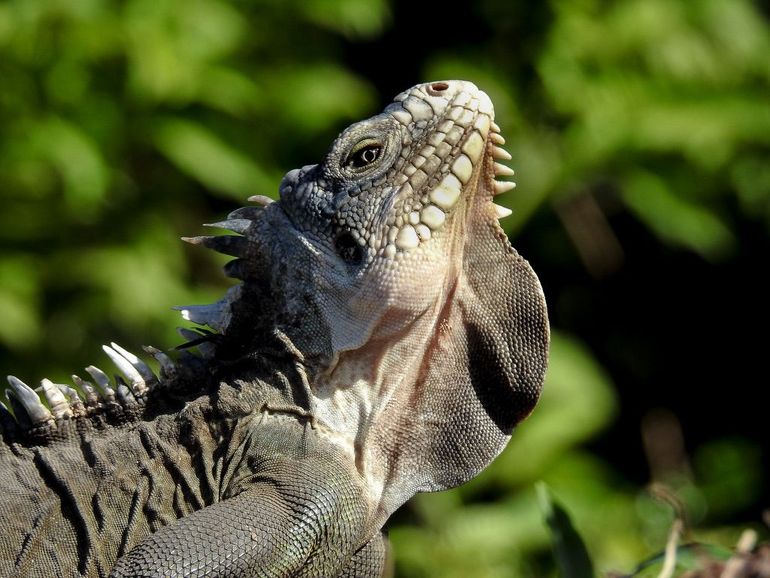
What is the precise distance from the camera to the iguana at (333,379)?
8.92 feet

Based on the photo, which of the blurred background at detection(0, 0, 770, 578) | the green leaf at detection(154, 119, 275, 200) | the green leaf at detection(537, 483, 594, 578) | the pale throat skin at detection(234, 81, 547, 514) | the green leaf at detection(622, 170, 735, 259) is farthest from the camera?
the green leaf at detection(622, 170, 735, 259)

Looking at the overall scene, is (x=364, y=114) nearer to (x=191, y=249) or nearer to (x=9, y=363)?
(x=191, y=249)

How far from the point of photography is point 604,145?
6551mm

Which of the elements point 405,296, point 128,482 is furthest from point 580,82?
point 128,482

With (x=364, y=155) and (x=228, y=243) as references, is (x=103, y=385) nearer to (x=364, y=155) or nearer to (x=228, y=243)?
(x=228, y=243)

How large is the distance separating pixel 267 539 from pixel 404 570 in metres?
3.52

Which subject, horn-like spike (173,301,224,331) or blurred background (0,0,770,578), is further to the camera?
blurred background (0,0,770,578)

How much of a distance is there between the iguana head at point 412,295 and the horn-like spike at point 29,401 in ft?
2.03

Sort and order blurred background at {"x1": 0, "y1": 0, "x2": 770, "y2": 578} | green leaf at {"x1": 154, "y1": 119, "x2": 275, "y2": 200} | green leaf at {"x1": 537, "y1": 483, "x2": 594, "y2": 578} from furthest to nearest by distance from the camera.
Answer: green leaf at {"x1": 154, "y1": 119, "x2": 275, "y2": 200} → blurred background at {"x1": 0, "y1": 0, "x2": 770, "y2": 578} → green leaf at {"x1": 537, "y1": 483, "x2": 594, "y2": 578}

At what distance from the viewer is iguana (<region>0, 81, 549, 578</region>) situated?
2.72 m

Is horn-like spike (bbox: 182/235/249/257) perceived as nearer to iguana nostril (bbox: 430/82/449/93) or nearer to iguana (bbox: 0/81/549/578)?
iguana (bbox: 0/81/549/578)

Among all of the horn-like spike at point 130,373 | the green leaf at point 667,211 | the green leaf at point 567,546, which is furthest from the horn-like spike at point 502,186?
the green leaf at point 667,211

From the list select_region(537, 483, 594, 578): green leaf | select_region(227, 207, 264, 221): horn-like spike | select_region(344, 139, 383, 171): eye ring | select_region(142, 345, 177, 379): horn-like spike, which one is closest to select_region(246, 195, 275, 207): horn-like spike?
select_region(227, 207, 264, 221): horn-like spike

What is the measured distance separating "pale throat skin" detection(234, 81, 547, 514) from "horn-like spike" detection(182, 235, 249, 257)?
131mm
